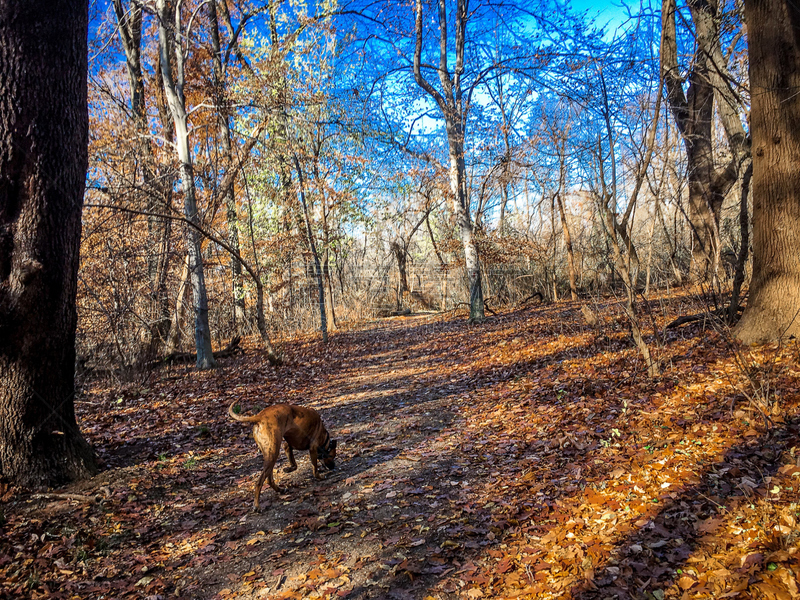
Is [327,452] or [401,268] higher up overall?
[401,268]

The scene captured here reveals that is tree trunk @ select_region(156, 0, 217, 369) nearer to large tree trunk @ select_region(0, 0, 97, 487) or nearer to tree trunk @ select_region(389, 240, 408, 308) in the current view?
large tree trunk @ select_region(0, 0, 97, 487)

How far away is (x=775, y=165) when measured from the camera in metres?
6.02

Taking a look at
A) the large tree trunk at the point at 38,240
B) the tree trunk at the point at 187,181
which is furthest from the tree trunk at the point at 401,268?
the large tree trunk at the point at 38,240

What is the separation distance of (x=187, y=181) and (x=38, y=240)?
7655 mm

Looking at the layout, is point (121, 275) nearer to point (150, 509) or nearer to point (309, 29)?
point (150, 509)

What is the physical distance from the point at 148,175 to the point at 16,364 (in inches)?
348

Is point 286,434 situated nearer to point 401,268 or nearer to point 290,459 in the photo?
point 290,459

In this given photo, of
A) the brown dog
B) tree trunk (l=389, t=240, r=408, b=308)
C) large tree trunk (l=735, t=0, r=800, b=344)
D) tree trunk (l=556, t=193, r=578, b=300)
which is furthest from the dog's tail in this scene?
tree trunk (l=389, t=240, r=408, b=308)

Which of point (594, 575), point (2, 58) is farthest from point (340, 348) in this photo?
point (594, 575)

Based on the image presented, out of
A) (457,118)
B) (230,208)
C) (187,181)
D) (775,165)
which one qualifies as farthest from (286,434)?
(230,208)

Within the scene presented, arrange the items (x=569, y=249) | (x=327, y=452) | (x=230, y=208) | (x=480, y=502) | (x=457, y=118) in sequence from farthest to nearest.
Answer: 1. (x=569, y=249)
2. (x=230, y=208)
3. (x=457, y=118)
4. (x=327, y=452)
5. (x=480, y=502)

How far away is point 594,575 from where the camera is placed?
282cm

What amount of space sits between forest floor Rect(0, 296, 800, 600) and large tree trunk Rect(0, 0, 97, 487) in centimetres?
51

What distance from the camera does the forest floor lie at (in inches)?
116
